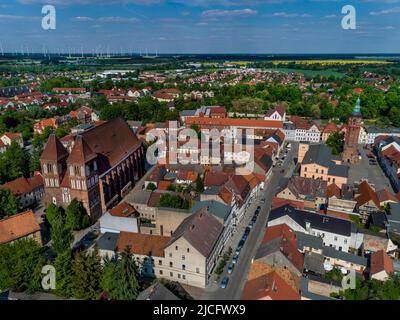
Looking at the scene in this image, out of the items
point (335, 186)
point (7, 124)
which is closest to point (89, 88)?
point (7, 124)

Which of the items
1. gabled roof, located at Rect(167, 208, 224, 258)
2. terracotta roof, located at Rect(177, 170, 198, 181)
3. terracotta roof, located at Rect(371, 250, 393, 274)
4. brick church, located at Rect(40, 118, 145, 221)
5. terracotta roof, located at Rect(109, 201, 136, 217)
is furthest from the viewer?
terracotta roof, located at Rect(177, 170, 198, 181)

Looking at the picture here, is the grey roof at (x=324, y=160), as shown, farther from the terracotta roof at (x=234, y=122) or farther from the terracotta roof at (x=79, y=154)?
the terracotta roof at (x=79, y=154)

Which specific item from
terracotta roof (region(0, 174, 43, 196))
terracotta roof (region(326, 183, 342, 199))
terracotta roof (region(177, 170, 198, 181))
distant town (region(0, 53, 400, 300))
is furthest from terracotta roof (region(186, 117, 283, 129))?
terracotta roof (region(0, 174, 43, 196))

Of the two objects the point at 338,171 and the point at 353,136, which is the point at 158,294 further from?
the point at 353,136

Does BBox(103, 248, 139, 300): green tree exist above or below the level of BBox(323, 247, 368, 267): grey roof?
above

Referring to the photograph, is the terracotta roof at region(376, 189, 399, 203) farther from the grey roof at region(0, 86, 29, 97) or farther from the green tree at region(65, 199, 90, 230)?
the grey roof at region(0, 86, 29, 97)

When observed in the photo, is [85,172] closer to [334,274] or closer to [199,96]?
[334,274]
